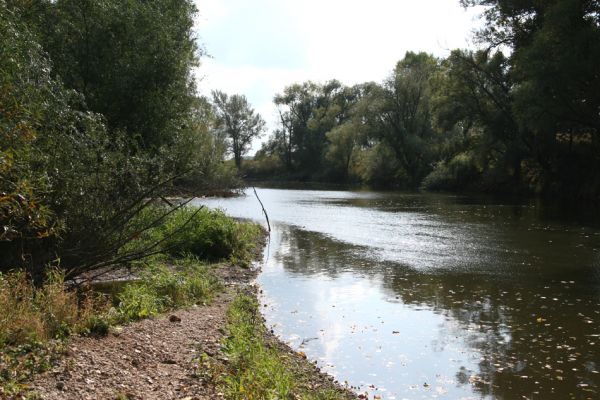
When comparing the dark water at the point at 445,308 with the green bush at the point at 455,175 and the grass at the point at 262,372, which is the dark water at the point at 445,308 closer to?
the grass at the point at 262,372

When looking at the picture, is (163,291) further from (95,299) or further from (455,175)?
(455,175)

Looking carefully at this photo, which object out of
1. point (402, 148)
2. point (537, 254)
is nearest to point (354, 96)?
point (402, 148)

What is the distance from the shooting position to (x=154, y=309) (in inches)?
425

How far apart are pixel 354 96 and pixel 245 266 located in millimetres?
101901

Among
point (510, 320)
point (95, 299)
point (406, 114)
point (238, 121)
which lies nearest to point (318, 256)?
point (510, 320)

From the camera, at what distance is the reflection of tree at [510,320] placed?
339 inches

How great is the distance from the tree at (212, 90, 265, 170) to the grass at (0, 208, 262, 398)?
326 ft

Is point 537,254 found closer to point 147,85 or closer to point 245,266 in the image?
point 245,266

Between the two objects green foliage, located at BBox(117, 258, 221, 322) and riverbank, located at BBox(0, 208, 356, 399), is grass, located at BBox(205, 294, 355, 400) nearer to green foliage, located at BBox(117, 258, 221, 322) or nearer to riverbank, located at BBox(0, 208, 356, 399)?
riverbank, located at BBox(0, 208, 356, 399)

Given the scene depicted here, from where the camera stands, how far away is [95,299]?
34.4 ft

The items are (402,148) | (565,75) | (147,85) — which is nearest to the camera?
(147,85)

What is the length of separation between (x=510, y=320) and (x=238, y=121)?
4453 inches

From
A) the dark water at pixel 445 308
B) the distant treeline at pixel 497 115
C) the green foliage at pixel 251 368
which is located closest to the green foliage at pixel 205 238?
the dark water at pixel 445 308

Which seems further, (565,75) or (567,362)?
(565,75)
